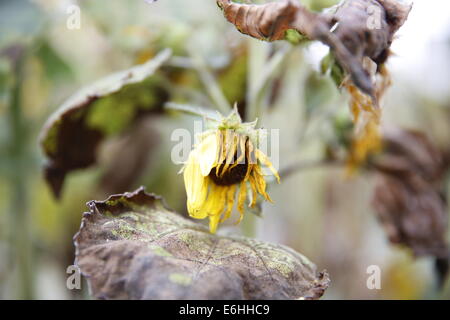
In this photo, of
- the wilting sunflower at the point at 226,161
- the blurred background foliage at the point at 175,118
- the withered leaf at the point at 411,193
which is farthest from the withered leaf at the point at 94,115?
the withered leaf at the point at 411,193

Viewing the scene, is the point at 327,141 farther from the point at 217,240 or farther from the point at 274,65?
the point at 217,240

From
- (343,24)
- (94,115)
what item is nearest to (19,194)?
(94,115)

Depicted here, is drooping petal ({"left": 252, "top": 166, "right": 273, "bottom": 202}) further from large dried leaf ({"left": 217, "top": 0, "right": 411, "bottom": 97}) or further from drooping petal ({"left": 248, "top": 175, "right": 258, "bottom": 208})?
large dried leaf ({"left": 217, "top": 0, "right": 411, "bottom": 97})

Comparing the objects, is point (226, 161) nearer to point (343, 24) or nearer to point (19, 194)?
point (343, 24)

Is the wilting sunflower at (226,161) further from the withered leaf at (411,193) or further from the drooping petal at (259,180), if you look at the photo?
the withered leaf at (411,193)

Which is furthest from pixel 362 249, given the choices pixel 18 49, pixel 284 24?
pixel 284 24

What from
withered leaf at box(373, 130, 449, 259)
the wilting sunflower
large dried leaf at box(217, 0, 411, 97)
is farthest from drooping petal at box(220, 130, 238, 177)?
withered leaf at box(373, 130, 449, 259)
